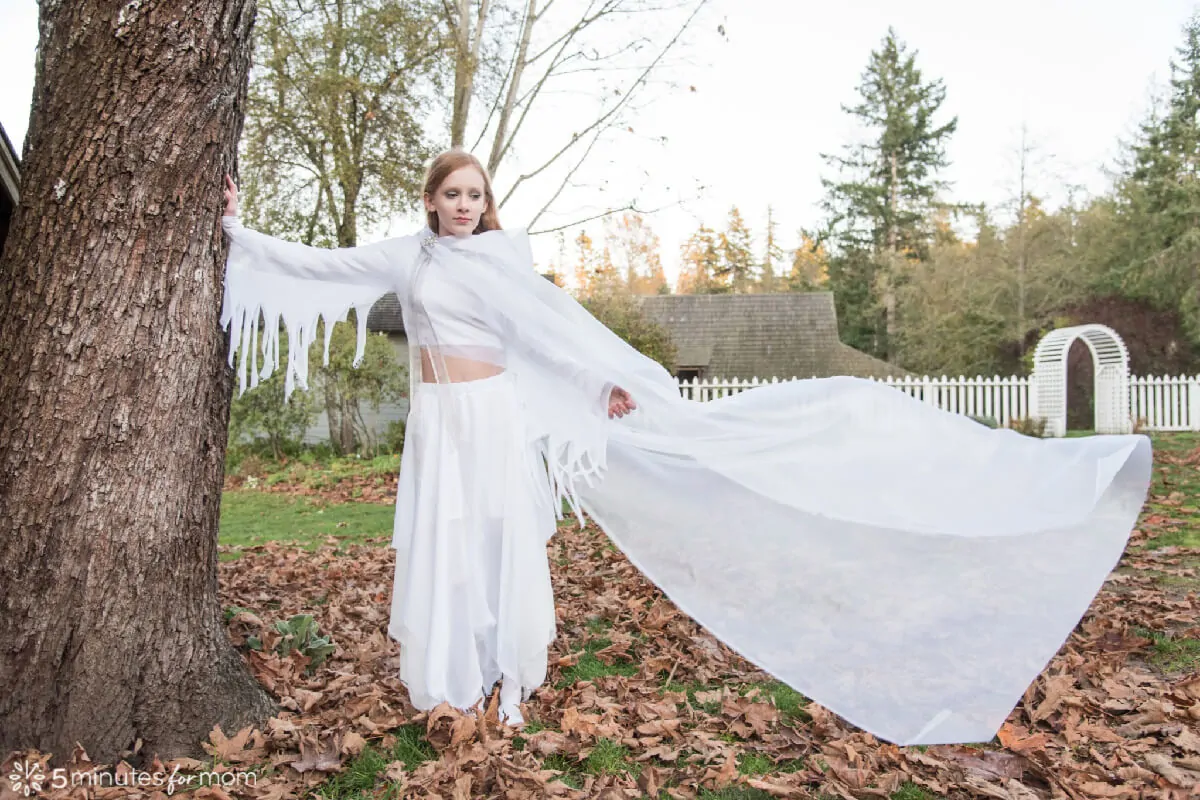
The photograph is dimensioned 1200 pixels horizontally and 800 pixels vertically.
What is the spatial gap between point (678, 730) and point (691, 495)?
0.92 metres

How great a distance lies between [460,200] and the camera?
3.39m

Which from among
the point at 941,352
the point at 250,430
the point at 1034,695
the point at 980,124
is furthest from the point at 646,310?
the point at 1034,695

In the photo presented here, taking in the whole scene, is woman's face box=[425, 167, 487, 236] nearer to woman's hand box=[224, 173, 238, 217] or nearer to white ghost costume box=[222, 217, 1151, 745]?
white ghost costume box=[222, 217, 1151, 745]

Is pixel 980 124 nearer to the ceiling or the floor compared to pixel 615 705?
nearer to the ceiling

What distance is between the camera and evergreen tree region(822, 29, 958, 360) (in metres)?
41.3

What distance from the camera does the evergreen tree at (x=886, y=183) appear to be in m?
41.3

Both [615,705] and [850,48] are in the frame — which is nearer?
[615,705]

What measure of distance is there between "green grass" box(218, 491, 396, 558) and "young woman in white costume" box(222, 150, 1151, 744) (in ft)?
16.5

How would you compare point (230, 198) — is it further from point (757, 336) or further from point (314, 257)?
point (757, 336)

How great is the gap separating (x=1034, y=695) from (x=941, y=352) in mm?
29385

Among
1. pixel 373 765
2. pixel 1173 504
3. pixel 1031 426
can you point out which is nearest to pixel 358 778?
pixel 373 765

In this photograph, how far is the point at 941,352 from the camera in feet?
101

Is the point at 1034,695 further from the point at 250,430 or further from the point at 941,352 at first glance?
the point at 941,352

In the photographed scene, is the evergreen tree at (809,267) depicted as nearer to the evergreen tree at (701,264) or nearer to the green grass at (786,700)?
the evergreen tree at (701,264)
